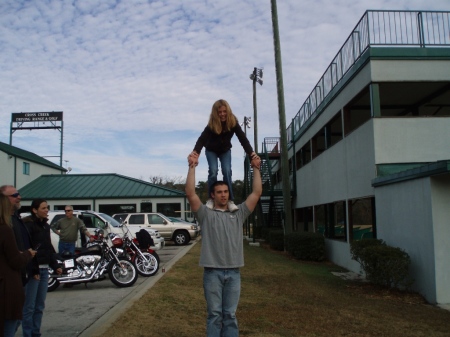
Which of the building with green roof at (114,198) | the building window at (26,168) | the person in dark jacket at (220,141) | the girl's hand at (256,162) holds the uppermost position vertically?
the building window at (26,168)

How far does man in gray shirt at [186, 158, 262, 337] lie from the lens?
14.9 ft

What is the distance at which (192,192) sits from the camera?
468 cm

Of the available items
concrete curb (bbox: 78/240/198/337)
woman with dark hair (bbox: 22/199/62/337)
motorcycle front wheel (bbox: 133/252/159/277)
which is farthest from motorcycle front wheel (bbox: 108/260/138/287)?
woman with dark hair (bbox: 22/199/62/337)

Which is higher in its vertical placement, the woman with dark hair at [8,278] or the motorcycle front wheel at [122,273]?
the woman with dark hair at [8,278]

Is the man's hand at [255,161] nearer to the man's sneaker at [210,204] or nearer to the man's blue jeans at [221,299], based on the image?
the man's sneaker at [210,204]

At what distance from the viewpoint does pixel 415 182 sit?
413 inches

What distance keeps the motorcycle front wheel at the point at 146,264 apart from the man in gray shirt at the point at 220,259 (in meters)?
8.19

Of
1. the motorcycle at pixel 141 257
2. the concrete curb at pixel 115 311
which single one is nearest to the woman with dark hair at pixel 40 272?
the concrete curb at pixel 115 311

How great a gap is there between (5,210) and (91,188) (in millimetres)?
34691

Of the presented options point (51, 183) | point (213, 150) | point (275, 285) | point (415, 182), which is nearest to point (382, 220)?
point (415, 182)

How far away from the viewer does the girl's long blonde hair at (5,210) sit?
4.34 meters

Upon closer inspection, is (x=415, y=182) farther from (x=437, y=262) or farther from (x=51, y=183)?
(x=51, y=183)

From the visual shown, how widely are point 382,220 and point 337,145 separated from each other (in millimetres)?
4994

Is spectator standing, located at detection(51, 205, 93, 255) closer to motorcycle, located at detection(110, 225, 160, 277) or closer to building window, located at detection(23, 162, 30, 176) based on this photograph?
motorcycle, located at detection(110, 225, 160, 277)
